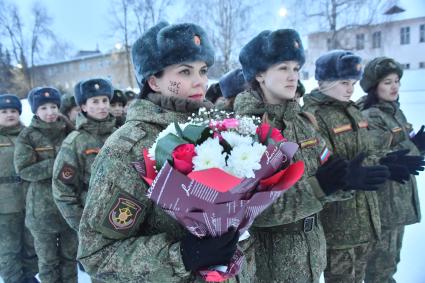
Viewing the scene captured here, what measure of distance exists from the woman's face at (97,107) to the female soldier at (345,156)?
2.15 meters

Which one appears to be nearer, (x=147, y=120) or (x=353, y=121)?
(x=147, y=120)

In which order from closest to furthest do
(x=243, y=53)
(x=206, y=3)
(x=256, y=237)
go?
(x=256, y=237) < (x=243, y=53) < (x=206, y=3)

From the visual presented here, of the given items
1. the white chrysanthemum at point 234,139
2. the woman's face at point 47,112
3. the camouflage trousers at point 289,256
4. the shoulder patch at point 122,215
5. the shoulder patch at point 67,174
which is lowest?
the camouflage trousers at point 289,256

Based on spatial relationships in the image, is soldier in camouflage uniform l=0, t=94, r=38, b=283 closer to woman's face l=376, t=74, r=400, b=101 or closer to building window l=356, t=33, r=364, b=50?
woman's face l=376, t=74, r=400, b=101

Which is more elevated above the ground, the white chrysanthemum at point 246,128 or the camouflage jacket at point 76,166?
the white chrysanthemum at point 246,128

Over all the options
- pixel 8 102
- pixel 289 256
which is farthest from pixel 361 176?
pixel 8 102

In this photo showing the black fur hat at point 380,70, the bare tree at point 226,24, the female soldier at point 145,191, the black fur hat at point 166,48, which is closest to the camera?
the female soldier at point 145,191

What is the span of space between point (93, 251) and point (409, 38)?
29415 millimetres

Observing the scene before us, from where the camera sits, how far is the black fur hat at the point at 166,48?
1656 mm

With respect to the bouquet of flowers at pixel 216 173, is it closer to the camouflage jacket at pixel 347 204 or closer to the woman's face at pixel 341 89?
the camouflage jacket at pixel 347 204

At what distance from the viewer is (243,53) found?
2617 mm

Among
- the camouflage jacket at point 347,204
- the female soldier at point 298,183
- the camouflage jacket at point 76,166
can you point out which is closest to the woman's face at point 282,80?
the female soldier at point 298,183

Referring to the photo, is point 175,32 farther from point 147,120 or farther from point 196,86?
point 147,120

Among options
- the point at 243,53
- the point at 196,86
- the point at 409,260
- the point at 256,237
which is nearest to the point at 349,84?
the point at 243,53
